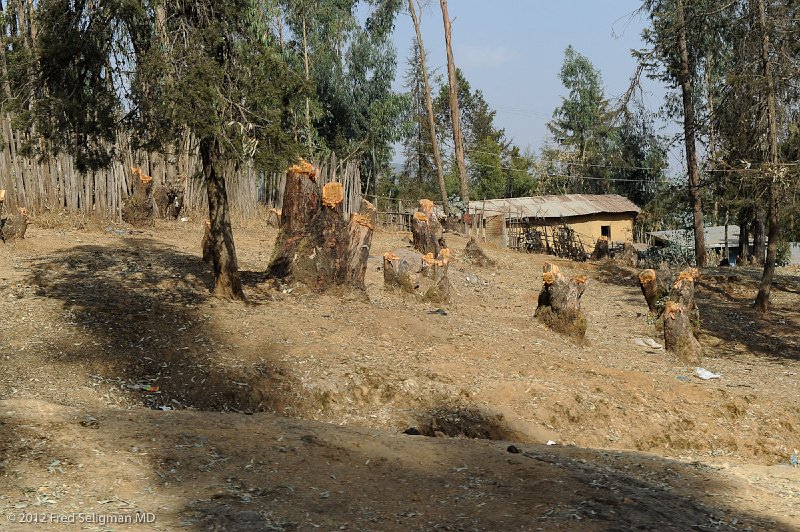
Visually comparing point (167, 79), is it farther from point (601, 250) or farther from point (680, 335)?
point (601, 250)

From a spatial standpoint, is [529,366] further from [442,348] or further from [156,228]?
[156,228]

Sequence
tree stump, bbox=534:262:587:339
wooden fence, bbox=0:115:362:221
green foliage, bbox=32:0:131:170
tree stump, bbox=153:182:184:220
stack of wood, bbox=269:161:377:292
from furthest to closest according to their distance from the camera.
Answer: tree stump, bbox=153:182:184:220
wooden fence, bbox=0:115:362:221
tree stump, bbox=534:262:587:339
stack of wood, bbox=269:161:377:292
green foliage, bbox=32:0:131:170

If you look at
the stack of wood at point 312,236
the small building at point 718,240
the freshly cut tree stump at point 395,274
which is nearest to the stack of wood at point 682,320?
the freshly cut tree stump at point 395,274

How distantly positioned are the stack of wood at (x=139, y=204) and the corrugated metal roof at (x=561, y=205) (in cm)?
1948

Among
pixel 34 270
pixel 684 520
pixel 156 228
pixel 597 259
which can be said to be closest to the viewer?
pixel 684 520

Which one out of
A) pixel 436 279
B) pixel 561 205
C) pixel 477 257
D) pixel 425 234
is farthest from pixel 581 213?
pixel 436 279

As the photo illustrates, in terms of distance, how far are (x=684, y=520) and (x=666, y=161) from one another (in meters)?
44.0

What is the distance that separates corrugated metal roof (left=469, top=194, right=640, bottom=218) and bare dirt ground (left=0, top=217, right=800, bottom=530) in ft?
62.0

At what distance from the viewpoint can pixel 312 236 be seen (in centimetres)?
1231

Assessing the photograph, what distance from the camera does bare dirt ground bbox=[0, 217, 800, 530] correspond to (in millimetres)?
5453

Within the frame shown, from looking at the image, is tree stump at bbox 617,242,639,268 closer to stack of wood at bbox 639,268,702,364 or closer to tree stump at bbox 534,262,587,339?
stack of wood at bbox 639,268,702,364

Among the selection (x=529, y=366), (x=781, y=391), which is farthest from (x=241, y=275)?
(x=781, y=391)

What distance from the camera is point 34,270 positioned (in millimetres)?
12320

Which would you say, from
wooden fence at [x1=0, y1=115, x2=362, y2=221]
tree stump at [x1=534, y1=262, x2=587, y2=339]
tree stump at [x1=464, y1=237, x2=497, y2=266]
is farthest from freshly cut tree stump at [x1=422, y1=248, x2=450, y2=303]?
tree stump at [x1=464, y1=237, x2=497, y2=266]
